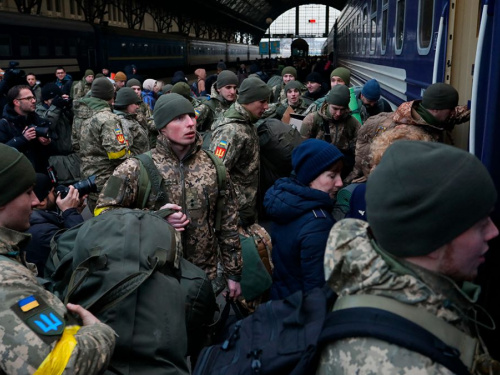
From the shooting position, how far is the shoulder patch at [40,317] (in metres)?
1.59

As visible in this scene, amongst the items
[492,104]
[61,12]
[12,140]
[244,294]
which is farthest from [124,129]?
[61,12]

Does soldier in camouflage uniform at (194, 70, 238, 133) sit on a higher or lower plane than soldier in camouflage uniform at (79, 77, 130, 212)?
higher

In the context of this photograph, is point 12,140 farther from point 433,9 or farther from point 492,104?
point 492,104

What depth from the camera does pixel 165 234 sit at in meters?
2.26

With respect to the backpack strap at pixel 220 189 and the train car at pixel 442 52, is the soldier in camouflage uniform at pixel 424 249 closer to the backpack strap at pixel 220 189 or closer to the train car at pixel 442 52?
the train car at pixel 442 52

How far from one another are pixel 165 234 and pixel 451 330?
4.47 ft

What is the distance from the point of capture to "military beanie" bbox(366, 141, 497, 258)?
3.94 ft

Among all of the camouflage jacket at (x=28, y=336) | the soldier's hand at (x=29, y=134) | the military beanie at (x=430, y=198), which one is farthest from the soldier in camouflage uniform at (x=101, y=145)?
the military beanie at (x=430, y=198)

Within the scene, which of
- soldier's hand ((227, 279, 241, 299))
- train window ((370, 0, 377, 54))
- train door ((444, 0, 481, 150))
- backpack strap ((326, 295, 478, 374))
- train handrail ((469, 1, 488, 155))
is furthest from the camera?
train window ((370, 0, 377, 54))

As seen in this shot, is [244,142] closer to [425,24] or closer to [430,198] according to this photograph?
[425,24]

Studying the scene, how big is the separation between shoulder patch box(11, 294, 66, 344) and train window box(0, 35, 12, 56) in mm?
11660

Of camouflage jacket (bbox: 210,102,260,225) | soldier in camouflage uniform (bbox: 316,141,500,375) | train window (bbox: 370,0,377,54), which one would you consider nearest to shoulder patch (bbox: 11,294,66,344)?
soldier in camouflage uniform (bbox: 316,141,500,375)

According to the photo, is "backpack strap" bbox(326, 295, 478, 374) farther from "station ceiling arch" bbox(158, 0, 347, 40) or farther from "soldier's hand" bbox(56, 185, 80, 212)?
"station ceiling arch" bbox(158, 0, 347, 40)

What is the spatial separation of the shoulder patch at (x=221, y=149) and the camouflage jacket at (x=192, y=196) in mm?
748
